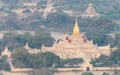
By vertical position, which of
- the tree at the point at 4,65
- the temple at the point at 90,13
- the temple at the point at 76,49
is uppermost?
the temple at the point at 76,49

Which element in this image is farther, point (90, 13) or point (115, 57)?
point (90, 13)

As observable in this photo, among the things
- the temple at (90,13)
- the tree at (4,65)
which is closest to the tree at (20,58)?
the tree at (4,65)

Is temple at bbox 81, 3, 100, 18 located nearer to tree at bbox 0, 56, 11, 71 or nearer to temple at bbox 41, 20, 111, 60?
temple at bbox 41, 20, 111, 60

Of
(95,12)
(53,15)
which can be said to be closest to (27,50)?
(53,15)

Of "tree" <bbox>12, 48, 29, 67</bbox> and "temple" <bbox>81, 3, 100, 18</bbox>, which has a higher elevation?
"tree" <bbox>12, 48, 29, 67</bbox>

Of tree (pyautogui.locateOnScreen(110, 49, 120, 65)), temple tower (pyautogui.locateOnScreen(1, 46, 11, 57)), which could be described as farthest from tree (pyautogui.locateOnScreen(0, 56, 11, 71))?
tree (pyautogui.locateOnScreen(110, 49, 120, 65))

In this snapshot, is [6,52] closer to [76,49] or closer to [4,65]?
[4,65]

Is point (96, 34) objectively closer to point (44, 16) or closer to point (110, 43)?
point (110, 43)

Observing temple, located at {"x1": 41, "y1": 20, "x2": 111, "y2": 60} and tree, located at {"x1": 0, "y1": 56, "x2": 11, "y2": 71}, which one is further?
temple, located at {"x1": 41, "y1": 20, "x2": 111, "y2": 60}

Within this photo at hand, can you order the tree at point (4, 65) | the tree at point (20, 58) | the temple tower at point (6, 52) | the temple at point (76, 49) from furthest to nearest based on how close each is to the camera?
1. the temple tower at point (6, 52)
2. the temple at point (76, 49)
3. the tree at point (20, 58)
4. the tree at point (4, 65)

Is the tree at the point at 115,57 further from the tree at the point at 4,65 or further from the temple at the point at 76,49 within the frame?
the tree at the point at 4,65

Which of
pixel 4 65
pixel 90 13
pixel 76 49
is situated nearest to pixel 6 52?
pixel 4 65
